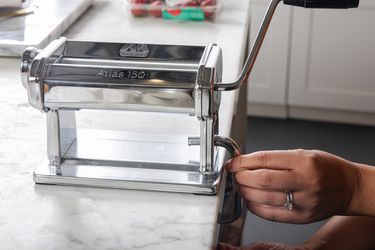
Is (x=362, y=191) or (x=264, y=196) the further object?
(x=362, y=191)

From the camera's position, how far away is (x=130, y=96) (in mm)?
820

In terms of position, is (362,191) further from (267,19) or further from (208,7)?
(208,7)

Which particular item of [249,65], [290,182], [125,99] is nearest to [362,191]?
[290,182]

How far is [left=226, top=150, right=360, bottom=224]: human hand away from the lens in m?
0.85

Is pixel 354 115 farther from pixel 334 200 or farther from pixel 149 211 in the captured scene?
pixel 149 211

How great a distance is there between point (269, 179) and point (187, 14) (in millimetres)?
784

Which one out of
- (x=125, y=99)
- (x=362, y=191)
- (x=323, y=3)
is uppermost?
(x=323, y=3)

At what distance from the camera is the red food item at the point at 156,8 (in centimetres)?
157

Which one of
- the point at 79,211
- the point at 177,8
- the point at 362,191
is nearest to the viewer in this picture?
the point at 79,211

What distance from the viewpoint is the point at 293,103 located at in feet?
8.96

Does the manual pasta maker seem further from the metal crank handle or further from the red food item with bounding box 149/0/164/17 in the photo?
the red food item with bounding box 149/0/164/17

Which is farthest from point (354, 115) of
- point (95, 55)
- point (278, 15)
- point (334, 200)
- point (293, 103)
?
point (95, 55)

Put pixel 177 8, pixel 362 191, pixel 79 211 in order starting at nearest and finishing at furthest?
pixel 79 211 → pixel 362 191 → pixel 177 8

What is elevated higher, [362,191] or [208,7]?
[208,7]
